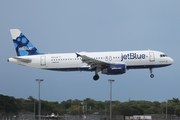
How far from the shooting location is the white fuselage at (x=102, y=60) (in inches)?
1908

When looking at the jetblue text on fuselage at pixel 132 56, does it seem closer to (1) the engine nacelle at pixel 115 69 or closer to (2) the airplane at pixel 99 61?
(2) the airplane at pixel 99 61

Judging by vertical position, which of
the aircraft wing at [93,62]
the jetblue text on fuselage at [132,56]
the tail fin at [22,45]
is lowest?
the aircraft wing at [93,62]

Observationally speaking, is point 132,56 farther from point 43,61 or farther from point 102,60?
point 43,61

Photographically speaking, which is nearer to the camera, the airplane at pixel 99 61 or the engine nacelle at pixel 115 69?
the engine nacelle at pixel 115 69

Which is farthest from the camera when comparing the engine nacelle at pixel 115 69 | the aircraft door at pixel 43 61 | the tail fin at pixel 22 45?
the tail fin at pixel 22 45

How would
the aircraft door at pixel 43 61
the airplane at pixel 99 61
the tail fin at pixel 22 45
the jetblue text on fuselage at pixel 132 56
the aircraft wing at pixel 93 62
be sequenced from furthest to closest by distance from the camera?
1. the tail fin at pixel 22 45
2. the aircraft door at pixel 43 61
3. the jetblue text on fuselage at pixel 132 56
4. the airplane at pixel 99 61
5. the aircraft wing at pixel 93 62

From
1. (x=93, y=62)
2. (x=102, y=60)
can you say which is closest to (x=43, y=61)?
(x=93, y=62)

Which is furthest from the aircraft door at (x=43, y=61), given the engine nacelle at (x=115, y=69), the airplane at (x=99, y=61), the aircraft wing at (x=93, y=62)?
the engine nacelle at (x=115, y=69)

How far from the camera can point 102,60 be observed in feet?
162

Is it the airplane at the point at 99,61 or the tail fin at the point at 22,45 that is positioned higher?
the tail fin at the point at 22,45

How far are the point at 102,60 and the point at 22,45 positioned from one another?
52.0 feet

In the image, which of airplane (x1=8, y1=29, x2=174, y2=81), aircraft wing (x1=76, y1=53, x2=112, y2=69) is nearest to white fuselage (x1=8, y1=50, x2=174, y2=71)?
airplane (x1=8, y1=29, x2=174, y2=81)

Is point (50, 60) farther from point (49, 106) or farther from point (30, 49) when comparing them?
point (49, 106)

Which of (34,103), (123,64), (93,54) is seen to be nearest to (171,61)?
(123,64)
